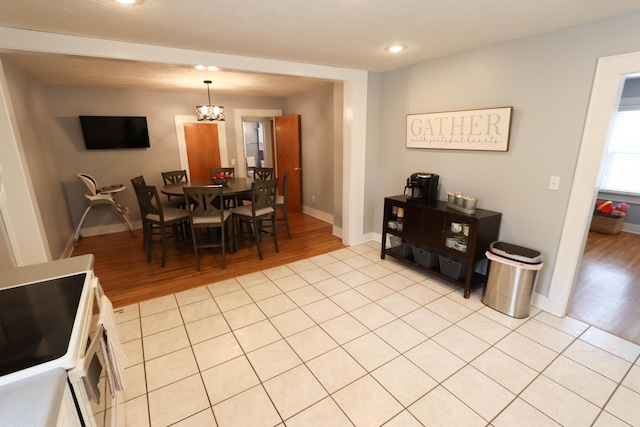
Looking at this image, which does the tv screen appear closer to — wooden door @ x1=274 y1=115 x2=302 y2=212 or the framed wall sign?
wooden door @ x1=274 y1=115 x2=302 y2=212

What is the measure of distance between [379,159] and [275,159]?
2832 millimetres

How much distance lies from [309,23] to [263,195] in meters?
2.11

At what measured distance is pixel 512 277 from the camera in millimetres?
2465

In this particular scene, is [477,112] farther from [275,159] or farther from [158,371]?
[275,159]

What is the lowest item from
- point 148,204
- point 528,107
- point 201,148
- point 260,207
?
point 260,207

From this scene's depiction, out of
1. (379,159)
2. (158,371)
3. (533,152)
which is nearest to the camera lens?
(158,371)

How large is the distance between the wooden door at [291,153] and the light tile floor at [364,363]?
10.4ft

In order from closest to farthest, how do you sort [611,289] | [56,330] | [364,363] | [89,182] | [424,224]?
[56,330] → [364,363] → [611,289] → [424,224] → [89,182]

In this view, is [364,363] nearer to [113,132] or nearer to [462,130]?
[462,130]

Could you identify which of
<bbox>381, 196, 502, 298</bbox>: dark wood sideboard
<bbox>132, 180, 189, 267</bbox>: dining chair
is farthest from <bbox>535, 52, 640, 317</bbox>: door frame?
<bbox>132, 180, 189, 267</bbox>: dining chair

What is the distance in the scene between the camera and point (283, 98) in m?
6.00

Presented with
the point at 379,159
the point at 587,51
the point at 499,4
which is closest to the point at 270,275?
the point at 379,159

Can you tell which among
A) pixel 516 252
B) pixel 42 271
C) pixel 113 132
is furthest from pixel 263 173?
pixel 516 252

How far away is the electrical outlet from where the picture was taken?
2.38 meters
